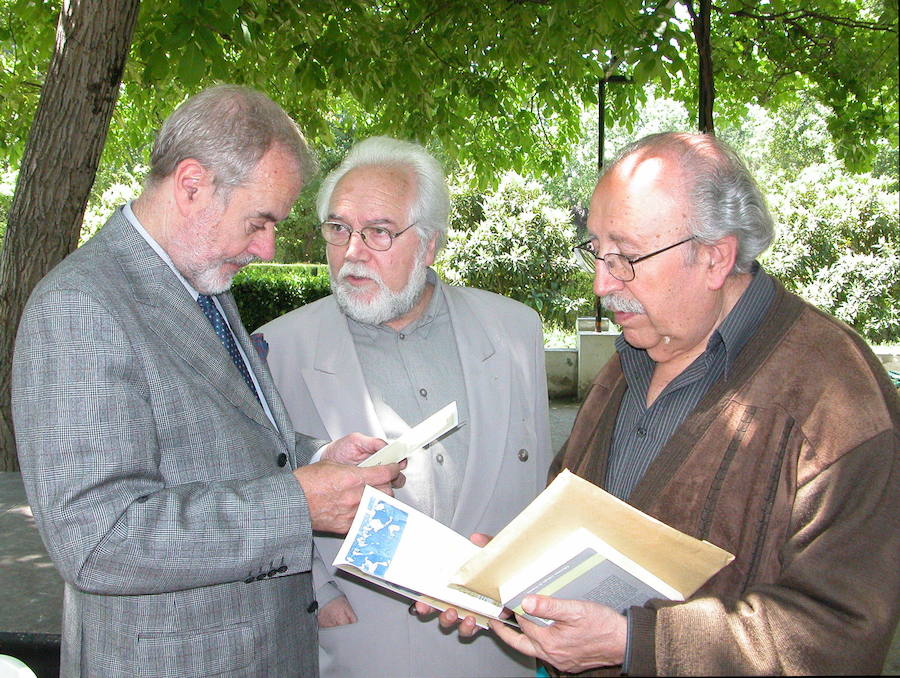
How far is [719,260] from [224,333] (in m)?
1.36

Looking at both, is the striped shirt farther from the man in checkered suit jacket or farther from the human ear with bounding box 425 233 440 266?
the human ear with bounding box 425 233 440 266

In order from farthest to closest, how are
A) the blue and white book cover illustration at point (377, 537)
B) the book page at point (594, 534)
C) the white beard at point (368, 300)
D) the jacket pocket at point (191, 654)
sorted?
the white beard at point (368, 300) → the jacket pocket at point (191, 654) → the blue and white book cover illustration at point (377, 537) → the book page at point (594, 534)

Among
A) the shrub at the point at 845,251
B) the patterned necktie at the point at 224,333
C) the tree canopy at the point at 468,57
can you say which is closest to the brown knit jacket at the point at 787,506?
the patterned necktie at the point at 224,333

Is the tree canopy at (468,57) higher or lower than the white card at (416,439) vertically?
higher

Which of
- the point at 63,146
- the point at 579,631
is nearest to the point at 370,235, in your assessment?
the point at 579,631

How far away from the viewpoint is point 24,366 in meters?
1.71

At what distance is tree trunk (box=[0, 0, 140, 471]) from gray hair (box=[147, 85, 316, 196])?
3091 millimetres

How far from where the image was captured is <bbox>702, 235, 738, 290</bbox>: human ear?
1.94 m

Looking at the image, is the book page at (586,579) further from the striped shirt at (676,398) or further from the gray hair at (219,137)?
the gray hair at (219,137)

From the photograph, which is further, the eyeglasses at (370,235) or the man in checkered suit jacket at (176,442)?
the eyeglasses at (370,235)

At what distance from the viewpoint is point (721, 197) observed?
1917 mm

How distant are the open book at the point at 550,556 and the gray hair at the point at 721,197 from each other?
2.46ft

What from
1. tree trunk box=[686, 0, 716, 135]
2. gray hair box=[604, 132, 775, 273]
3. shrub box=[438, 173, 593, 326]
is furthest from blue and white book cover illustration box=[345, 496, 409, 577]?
shrub box=[438, 173, 593, 326]

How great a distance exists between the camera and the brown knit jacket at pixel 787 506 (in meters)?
1.52
